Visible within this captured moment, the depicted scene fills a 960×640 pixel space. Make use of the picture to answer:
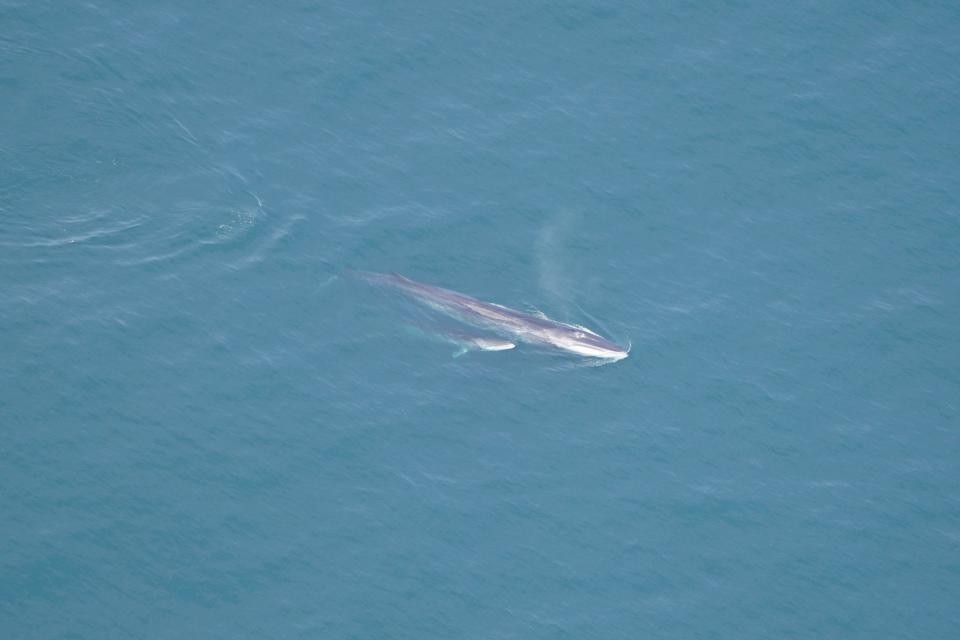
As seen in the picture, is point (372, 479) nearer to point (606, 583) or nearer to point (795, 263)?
point (606, 583)

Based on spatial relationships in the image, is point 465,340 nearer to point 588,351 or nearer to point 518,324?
point 518,324

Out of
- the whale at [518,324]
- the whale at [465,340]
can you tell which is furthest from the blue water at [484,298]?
the whale at [518,324]

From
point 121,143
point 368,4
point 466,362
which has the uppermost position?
point 368,4

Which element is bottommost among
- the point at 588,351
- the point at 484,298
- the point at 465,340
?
the point at 465,340

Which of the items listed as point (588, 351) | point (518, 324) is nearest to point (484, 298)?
point (518, 324)

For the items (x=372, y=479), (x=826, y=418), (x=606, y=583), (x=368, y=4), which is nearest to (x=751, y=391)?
(x=826, y=418)

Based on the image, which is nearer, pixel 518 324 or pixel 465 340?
pixel 465 340
